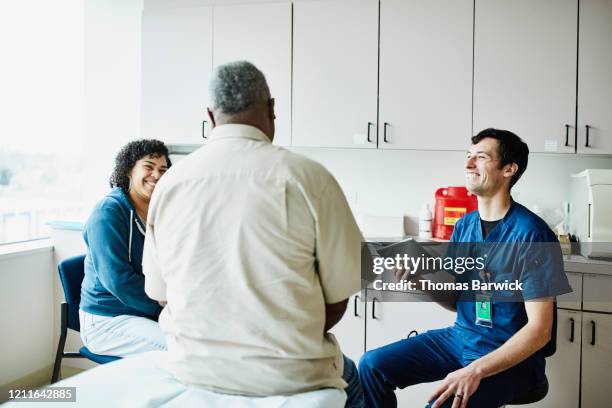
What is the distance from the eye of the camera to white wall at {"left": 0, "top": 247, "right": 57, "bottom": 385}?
276 cm

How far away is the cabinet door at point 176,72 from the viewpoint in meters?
3.06

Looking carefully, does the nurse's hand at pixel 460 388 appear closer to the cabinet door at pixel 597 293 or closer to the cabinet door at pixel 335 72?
the cabinet door at pixel 597 293

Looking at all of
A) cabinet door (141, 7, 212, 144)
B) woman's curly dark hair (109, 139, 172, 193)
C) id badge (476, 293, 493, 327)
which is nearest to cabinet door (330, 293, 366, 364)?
id badge (476, 293, 493, 327)

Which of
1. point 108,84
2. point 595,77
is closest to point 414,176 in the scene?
point 595,77

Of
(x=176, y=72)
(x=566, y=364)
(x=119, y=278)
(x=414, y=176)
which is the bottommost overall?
(x=566, y=364)

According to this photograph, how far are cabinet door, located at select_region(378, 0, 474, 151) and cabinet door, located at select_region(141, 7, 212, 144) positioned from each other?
1126mm

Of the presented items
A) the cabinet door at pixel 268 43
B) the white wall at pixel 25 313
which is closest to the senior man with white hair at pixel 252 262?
the cabinet door at pixel 268 43

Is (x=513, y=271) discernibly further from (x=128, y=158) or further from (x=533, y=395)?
(x=128, y=158)

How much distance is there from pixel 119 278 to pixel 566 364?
2.09 meters

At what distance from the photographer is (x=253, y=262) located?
1116mm

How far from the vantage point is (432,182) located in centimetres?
302

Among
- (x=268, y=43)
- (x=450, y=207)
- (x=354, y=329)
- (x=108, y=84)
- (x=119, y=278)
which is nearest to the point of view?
(x=119, y=278)

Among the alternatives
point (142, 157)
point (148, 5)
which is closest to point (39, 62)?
point (148, 5)

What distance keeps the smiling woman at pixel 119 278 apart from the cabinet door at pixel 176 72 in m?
1.02
